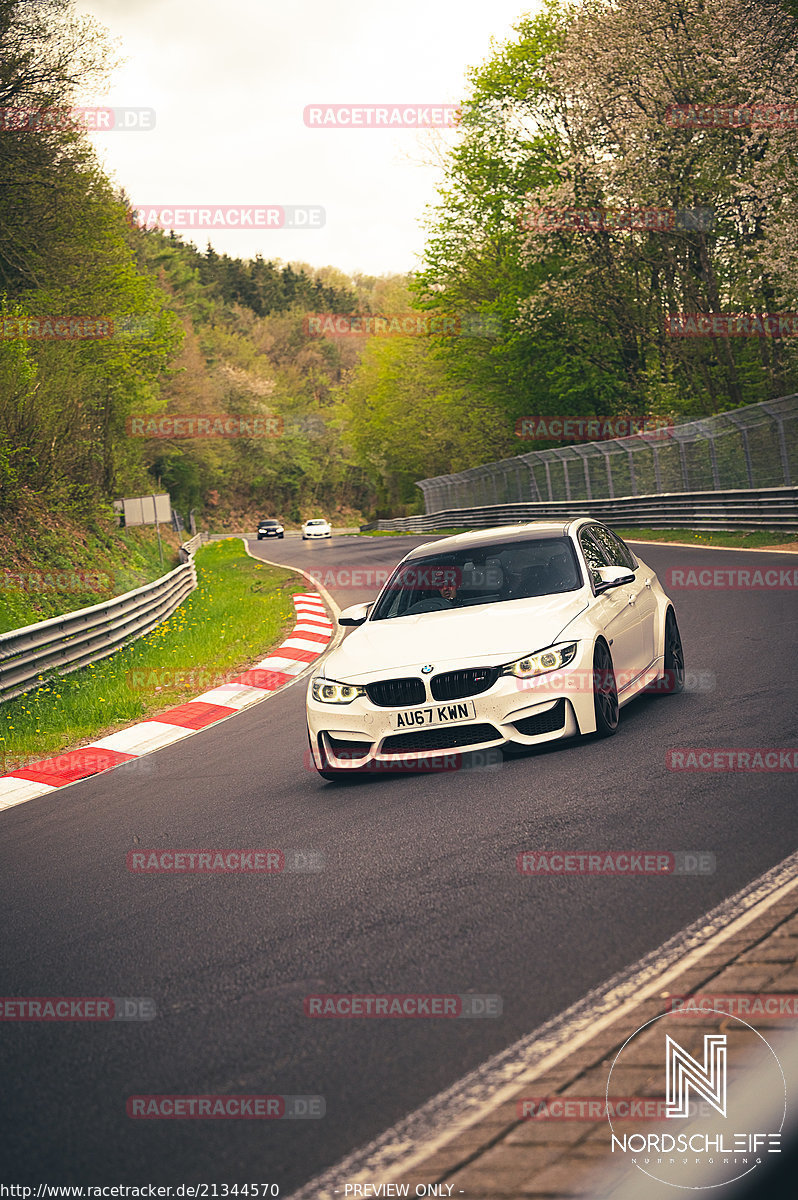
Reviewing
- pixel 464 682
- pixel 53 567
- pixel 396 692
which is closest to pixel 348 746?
pixel 396 692

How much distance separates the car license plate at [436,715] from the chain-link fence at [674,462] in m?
18.1

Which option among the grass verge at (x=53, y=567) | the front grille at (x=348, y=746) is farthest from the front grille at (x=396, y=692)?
the grass verge at (x=53, y=567)

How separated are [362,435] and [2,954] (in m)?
86.7

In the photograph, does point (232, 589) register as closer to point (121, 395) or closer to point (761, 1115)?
point (121, 395)

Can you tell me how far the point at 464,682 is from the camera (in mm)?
6801

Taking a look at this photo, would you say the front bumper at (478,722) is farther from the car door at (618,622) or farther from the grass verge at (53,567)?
the grass verge at (53,567)

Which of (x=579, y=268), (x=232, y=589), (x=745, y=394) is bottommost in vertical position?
(x=232, y=589)

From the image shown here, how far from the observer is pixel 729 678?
8938 millimetres

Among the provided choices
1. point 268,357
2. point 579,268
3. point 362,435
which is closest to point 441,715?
point 579,268

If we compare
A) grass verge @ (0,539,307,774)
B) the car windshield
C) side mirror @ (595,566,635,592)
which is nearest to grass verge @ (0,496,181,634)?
grass verge @ (0,539,307,774)

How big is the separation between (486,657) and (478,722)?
41 centimetres

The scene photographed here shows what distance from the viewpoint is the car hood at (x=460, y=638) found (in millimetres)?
6918

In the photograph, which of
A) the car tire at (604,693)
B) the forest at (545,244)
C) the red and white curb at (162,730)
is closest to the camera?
the car tire at (604,693)

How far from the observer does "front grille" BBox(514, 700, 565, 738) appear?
6.82m
